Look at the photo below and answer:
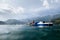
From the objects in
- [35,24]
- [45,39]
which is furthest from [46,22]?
[45,39]

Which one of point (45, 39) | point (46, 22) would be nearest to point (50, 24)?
point (46, 22)

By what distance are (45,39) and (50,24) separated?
1573cm

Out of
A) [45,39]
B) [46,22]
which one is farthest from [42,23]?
[45,39]

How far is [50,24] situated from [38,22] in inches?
79.0

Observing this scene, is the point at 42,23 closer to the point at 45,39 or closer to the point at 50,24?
the point at 50,24

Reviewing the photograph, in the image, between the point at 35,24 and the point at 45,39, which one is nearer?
the point at 45,39

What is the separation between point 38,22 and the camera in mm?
23000

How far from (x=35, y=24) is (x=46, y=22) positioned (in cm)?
221

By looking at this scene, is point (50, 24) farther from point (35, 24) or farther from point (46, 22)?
point (35, 24)

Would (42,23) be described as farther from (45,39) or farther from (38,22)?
(45,39)

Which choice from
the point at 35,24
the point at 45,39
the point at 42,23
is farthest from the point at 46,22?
the point at 45,39

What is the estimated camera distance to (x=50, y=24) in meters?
22.4

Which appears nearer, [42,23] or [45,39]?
[45,39]

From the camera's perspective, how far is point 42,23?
22422mm
